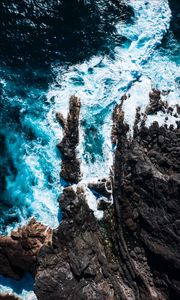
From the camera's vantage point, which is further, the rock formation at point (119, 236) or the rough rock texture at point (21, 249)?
the rough rock texture at point (21, 249)

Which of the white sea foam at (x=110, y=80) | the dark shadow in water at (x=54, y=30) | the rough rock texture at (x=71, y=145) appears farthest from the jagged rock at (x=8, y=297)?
the dark shadow in water at (x=54, y=30)

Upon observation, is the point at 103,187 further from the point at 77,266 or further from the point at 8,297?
the point at 8,297

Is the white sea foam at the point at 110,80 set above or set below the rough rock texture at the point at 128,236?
above

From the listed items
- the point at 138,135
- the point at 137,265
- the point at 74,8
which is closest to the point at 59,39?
the point at 74,8

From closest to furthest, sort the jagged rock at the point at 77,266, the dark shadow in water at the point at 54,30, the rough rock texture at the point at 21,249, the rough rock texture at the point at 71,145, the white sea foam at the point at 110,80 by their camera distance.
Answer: the jagged rock at the point at 77,266 → the rough rock texture at the point at 21,249 → the rough rock texture at the point at 71,145 → the white sea foam at the point at 110,80 → the dark shadow in water at the point at 54,30

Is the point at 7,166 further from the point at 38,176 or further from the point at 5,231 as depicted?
the point at 5,231

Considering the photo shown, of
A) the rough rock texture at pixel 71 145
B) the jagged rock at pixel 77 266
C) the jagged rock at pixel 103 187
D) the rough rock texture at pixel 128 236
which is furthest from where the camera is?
the rough rock texture at pixel 71 145

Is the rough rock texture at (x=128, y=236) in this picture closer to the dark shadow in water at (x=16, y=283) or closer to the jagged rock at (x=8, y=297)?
the dark shadow in water at (x=16, y=283)
